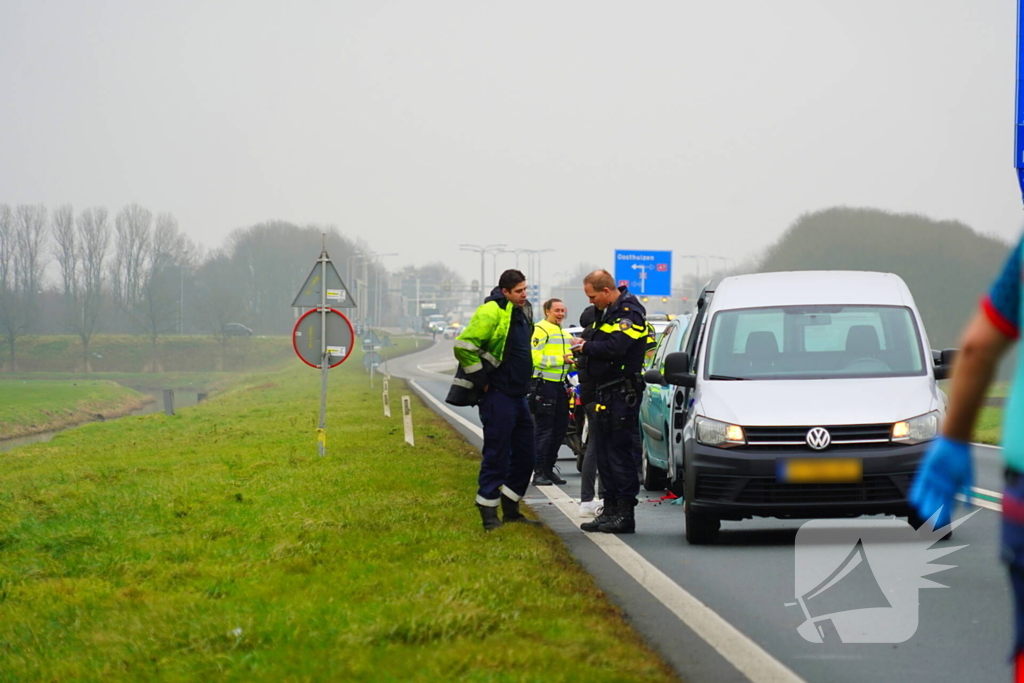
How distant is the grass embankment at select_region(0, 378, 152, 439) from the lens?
3881 centimetres

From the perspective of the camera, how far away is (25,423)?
3897 centimetres

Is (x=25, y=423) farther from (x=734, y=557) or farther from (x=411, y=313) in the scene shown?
(x=411, y=313)

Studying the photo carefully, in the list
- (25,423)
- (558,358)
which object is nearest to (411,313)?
(25,423)

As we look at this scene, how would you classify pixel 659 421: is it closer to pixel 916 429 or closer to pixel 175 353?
pixel 916 429

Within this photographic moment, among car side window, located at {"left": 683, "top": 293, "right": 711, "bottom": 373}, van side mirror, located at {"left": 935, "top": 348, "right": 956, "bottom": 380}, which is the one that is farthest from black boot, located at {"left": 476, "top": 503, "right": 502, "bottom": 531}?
van side mirror, located at {"left": 935, "top": 348, "right": 956, "bottom": 380}

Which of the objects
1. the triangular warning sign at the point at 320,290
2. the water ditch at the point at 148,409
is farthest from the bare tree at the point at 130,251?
the triangular warning sign at the point at 320,290

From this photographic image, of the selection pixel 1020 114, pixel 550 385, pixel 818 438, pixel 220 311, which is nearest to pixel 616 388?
pixel 818 438

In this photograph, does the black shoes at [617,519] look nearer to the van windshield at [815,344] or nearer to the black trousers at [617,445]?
the black trousers at [617,445]

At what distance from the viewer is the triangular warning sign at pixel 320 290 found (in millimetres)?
15742

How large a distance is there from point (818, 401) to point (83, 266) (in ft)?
286

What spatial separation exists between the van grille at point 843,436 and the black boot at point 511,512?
1986mm

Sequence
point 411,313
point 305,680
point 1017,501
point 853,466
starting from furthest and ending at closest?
1. point 411,313
2. point 853,466
3. point 305,680
4. point 1017,501

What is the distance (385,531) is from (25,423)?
3257cm

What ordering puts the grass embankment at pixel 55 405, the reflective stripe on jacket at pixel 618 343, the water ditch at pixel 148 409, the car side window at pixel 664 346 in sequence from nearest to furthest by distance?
the reflective stripe on jacket at pixel 618 343 < the car side window at pixel 664 346 < the water ditch at pixel 148 409 < the grass embankment at pixel 55 405
